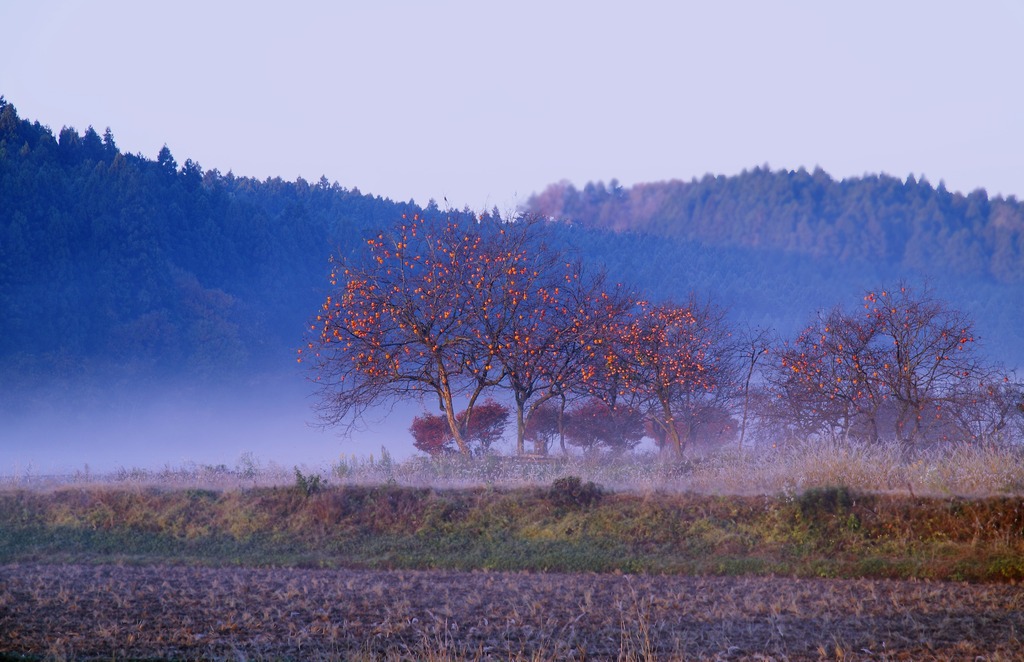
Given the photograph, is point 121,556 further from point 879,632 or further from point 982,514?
point 982,514

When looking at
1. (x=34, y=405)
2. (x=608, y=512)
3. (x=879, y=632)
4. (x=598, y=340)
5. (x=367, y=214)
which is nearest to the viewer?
(x=879, y=632)

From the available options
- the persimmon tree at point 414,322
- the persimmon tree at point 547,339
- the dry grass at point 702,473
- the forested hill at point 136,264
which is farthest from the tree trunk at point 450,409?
the forested hill at point 136,264

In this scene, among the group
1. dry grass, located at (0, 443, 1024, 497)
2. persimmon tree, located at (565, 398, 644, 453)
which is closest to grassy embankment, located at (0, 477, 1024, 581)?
dry grass, located at (0, 443, 1024, 497)

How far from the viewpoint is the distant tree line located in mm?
25047

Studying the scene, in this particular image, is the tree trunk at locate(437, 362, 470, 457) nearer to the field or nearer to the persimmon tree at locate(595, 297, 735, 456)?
the field

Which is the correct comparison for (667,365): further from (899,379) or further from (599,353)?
(899,379)

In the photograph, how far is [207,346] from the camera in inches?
2549

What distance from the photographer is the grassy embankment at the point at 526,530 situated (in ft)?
49.0

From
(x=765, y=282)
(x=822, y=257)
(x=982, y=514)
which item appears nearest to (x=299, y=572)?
(x=982, y=514)

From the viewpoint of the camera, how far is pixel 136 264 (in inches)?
2507

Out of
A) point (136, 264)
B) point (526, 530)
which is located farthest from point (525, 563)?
point (136, 264)

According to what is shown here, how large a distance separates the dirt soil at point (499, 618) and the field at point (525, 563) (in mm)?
46

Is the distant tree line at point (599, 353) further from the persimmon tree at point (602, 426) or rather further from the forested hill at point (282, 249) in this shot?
the forested hill at point (282, 249)

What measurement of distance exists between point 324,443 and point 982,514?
47638 mm
